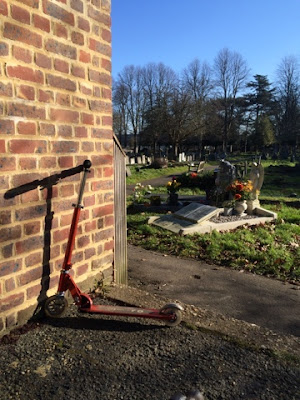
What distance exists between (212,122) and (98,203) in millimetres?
46803

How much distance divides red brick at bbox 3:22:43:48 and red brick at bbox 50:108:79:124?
46 centimetres

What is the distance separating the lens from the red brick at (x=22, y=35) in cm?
220

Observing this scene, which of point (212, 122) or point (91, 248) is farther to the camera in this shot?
point (212, 122)

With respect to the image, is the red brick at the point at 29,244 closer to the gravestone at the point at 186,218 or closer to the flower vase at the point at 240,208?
the gravestone at the point at 186,218

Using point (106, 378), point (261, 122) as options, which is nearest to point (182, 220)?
point (106, 378)

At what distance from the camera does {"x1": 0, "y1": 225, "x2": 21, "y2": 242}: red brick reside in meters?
2.27

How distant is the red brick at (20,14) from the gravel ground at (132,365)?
2.12m

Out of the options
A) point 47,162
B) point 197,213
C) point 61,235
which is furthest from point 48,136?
point 197,213

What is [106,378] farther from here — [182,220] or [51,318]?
[182,220]

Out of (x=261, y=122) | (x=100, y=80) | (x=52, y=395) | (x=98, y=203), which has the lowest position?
(x=52, y=395)

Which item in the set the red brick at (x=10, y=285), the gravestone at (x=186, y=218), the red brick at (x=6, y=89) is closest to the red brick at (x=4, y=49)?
the red brick at (x=6, y=89)

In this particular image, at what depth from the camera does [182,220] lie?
9.01 metres

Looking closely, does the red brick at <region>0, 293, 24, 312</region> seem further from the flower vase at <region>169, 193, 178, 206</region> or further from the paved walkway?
the flower vase at <region>169, 193, 178, 206</region>

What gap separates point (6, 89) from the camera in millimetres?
2203
